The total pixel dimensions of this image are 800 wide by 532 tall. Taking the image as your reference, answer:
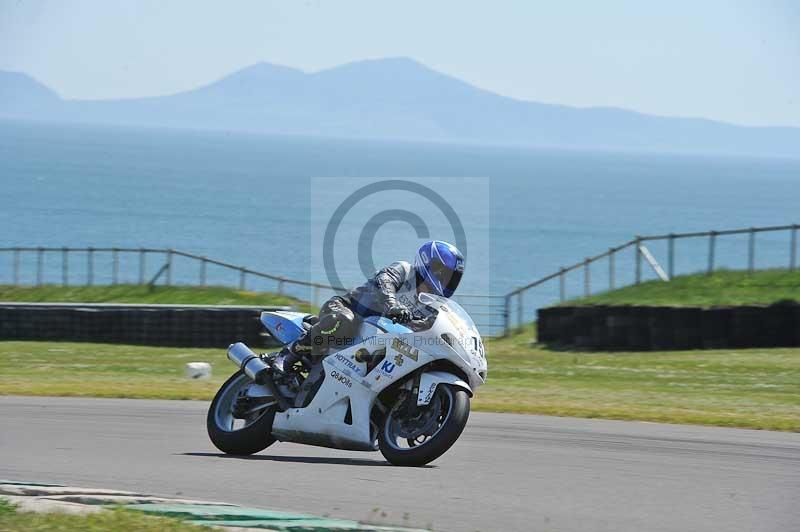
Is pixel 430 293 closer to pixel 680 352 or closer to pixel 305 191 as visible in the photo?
pixel 680 352

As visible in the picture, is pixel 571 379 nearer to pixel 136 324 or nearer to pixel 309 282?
pixel 136 324

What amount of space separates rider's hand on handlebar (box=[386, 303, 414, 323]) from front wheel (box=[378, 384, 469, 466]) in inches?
22.7

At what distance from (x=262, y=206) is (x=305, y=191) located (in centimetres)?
3544

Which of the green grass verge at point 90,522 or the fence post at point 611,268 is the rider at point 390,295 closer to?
the green grass verge at point 90,522

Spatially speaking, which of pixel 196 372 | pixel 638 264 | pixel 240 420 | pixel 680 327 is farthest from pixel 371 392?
pixel 638 264

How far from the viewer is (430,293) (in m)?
8.75

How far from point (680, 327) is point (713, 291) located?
129 inches

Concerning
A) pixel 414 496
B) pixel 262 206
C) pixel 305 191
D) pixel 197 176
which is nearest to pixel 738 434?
pixel 414 496

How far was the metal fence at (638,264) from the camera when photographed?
992 inches

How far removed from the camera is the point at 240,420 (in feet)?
32.2

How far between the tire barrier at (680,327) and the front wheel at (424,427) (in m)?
13.0

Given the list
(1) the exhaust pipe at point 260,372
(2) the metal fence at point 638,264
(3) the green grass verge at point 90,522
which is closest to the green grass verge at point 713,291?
(2) the metal fence at point 638,264

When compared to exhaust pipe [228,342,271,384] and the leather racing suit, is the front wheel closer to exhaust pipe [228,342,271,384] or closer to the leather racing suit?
the leather racing suit

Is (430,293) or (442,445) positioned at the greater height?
(430,293)
